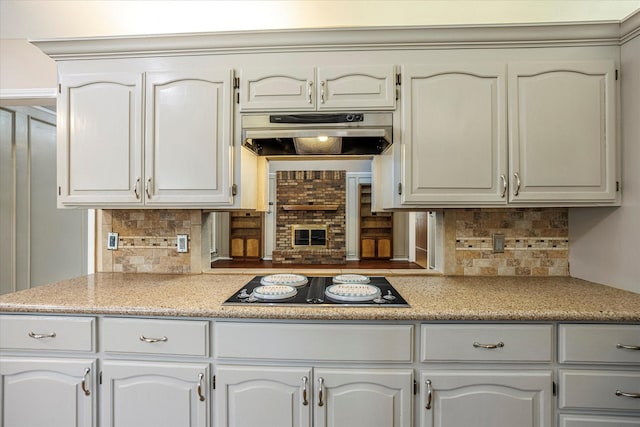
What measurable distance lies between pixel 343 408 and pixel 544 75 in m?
1.79

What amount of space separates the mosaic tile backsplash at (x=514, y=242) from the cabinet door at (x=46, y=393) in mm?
1957

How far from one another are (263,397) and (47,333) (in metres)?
0.96

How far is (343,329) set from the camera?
1.25 meters

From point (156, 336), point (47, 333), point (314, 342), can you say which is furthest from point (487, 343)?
point (47, 333)

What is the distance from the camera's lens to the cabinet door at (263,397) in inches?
48.9

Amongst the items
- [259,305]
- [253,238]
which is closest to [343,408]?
[259,305]

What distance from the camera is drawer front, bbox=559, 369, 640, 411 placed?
1210 mm

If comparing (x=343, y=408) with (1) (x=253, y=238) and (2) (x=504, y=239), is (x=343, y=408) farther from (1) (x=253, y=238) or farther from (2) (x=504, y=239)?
(1) (x=253, y=238)

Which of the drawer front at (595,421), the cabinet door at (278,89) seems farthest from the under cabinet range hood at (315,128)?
the drawer front at (595,421)

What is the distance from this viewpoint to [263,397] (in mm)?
1251

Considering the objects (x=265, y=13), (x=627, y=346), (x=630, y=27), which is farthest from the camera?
(x=265, y=13)

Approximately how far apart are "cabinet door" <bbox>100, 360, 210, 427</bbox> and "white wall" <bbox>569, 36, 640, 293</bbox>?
6.51ft

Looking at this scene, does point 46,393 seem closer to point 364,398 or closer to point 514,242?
point 364,398

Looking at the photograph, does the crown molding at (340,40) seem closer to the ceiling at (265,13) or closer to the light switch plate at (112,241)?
the ceiling at (265,13)
